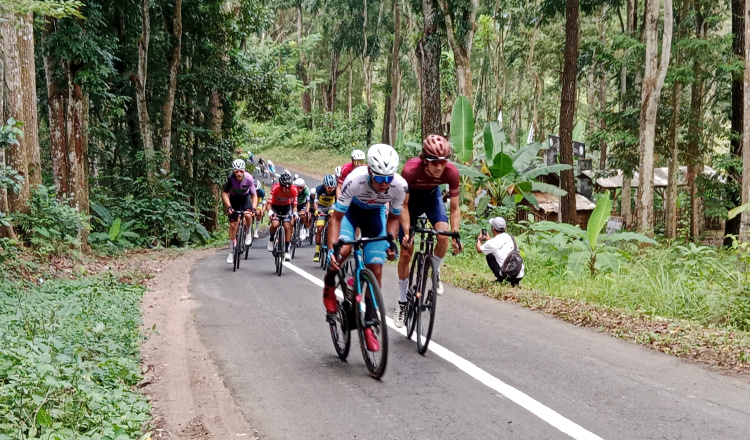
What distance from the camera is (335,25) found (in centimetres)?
4862

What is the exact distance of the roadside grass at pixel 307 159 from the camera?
172ft

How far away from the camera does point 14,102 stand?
12.6 meters

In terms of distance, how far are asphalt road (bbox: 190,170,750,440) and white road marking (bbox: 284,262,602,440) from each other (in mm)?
10

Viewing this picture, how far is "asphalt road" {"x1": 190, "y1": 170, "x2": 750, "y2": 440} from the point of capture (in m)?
4.69

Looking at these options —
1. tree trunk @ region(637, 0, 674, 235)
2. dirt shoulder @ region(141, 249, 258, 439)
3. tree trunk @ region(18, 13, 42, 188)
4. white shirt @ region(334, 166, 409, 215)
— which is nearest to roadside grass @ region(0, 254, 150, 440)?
dirt shoulder @ region(141, 249, 258, 439)

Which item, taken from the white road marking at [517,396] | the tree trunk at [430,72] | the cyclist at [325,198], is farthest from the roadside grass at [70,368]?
the tree trunk at [430,72]

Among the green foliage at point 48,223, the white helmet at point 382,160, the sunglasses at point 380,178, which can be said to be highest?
the white helmet at point 382,160

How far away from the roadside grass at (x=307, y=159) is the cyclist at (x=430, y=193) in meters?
42.2

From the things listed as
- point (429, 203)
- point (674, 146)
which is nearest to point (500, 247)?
point (429, 203)

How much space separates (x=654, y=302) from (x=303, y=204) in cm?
939

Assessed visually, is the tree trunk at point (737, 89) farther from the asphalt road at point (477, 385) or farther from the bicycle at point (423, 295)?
the bicycle at point (423, 295)

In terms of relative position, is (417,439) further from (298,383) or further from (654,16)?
(654,16)

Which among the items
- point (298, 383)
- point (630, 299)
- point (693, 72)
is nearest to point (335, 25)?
point (693, 72)

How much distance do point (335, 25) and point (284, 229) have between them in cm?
3779
